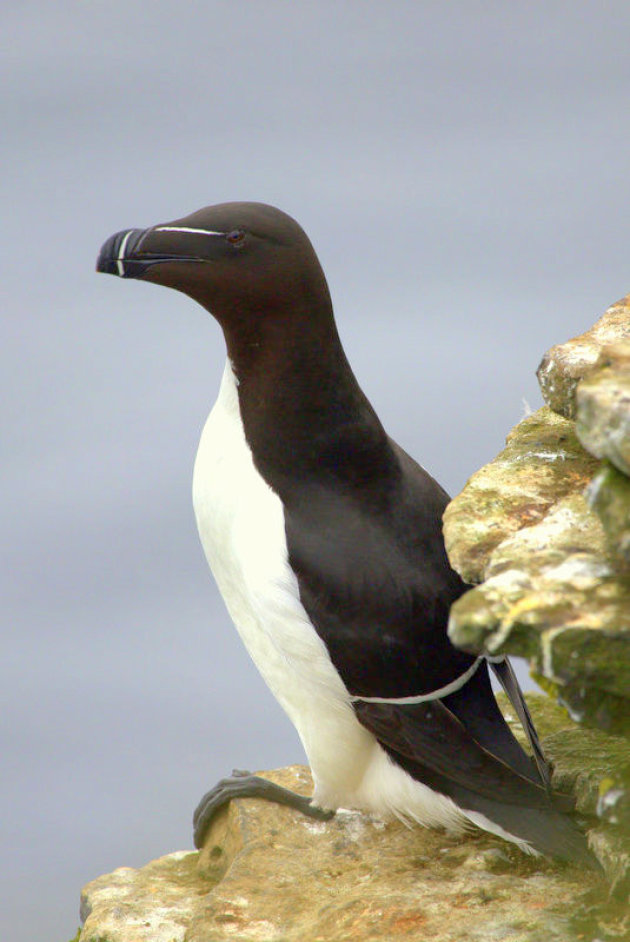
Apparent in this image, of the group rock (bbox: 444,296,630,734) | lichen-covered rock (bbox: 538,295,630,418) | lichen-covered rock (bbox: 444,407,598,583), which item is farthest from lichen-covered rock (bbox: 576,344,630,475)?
lichen-covered rock (bbox: 538,295,630,418)

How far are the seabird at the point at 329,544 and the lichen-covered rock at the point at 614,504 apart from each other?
1.10 meters

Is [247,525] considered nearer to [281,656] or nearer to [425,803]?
[281,656]

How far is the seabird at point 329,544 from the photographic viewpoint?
135 inches

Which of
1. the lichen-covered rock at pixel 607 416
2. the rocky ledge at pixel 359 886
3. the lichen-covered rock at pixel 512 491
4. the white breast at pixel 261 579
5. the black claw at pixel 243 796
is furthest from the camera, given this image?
the black claw at pixel 243 796

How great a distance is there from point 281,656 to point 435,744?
491 millimetres

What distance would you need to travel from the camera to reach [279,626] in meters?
3.54

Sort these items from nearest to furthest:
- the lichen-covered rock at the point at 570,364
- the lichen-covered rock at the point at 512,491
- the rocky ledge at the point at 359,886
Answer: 1. the lichen-covered rock at the point at 512,491
2. the rocky ledge at the point at 359,886
3. the lichen-covered rock at the point at 570,364

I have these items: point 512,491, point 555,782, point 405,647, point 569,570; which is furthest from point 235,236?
point 555,782

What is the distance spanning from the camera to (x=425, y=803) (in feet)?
12.0

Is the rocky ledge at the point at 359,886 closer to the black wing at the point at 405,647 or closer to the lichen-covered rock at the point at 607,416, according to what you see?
the black wing at the point at 405,647

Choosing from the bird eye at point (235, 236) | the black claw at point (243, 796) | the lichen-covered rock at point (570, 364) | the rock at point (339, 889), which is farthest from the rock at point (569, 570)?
the black claw at point (243, 796)

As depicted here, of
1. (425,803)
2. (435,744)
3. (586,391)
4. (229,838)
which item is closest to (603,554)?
(586,391)

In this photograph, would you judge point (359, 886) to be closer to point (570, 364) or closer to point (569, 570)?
point (569, 570)

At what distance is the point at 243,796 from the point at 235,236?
1.72m
